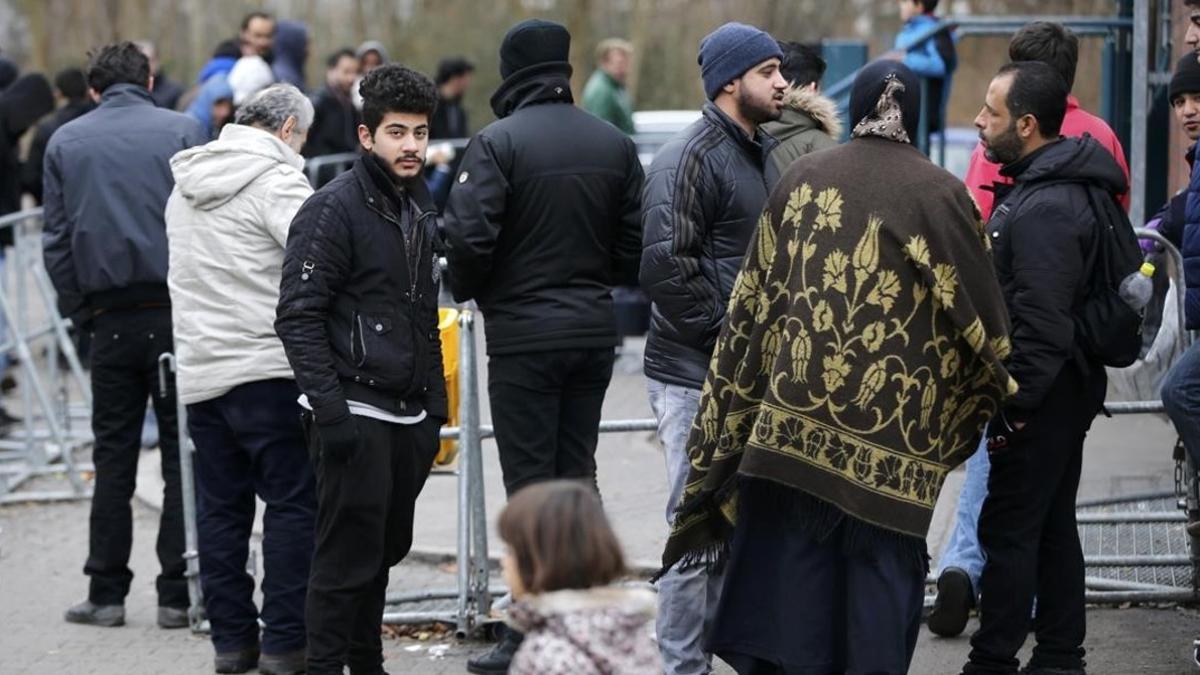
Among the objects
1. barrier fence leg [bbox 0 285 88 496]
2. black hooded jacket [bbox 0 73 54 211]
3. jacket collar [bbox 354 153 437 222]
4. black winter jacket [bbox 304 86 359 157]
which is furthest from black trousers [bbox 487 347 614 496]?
black winter jacket [bbox 304 86 359 157]

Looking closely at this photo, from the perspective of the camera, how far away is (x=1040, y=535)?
5840 millimetres

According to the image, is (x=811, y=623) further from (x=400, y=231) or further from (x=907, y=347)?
(x=400, y=231)

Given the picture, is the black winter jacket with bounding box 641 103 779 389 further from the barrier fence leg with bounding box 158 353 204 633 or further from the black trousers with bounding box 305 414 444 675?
the barrier fence leg with bounding box 158 353 204 633

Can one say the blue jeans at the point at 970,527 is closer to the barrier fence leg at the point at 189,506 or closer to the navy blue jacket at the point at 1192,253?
the navy blue jacket at the point at 1192,253

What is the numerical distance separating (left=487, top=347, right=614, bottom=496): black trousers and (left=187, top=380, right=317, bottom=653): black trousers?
2.45 ft

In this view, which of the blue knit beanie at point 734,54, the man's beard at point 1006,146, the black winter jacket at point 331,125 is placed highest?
the blue knit beanie at point 734,54

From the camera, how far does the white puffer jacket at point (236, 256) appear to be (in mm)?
6258

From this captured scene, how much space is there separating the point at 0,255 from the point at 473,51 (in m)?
20.1

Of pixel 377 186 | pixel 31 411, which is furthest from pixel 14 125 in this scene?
pixel 377 186

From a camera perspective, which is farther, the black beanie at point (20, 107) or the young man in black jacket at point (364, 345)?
the black beanie at point (20, 107)

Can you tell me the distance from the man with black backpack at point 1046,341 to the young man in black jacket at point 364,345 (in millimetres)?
1800

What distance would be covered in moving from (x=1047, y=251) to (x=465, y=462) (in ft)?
7.74

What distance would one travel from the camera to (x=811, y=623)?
16.2 feet

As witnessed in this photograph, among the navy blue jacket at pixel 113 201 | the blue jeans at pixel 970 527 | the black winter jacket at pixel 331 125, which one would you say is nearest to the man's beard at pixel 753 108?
the blue jeans at pixel 970 527
